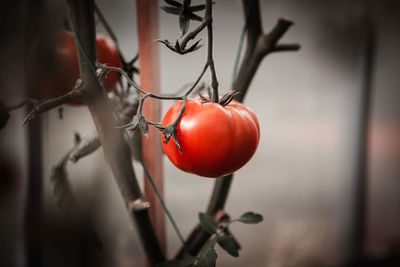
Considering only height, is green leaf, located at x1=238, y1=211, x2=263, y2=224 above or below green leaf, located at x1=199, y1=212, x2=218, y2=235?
above

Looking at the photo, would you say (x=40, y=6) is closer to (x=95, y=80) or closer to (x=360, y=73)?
(x=95, y=80)

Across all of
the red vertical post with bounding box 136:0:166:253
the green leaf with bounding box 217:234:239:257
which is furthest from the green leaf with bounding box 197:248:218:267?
the red vertical post with bounding box 136:0:166:253

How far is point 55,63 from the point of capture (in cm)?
39

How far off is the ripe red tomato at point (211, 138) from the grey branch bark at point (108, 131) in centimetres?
A: 13

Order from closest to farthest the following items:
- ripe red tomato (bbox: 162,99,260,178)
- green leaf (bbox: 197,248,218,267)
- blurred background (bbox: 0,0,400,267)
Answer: ripe red tomato (bbox: 162,99,260,178), green leaf (bbox: 197,248,218,267), blurred background (bbox: 0,0,400,267)

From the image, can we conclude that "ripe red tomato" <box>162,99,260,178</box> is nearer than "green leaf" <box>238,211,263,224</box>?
Yes

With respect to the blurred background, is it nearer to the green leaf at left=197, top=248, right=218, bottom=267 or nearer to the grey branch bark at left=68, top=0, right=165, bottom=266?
the grey branch bark at left=68, top=0, right=165, bottom=266

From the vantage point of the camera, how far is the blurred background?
53 cm

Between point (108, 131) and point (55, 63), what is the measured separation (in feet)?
0.37

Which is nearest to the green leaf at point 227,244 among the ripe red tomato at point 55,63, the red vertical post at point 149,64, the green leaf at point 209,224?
the green leaf at point 209,224

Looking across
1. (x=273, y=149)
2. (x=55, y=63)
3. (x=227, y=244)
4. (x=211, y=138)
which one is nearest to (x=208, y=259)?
(x=227, y=244)

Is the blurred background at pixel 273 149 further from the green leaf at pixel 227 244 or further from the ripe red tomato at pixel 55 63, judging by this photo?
the green leaf at pixel 227 244

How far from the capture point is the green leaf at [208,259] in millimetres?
421

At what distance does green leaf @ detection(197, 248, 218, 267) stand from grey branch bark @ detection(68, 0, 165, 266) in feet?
0.31
